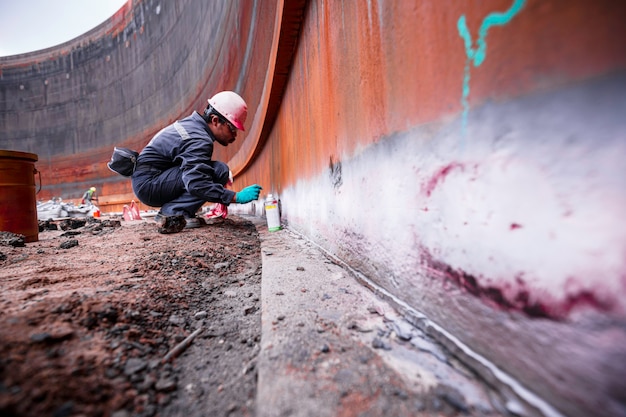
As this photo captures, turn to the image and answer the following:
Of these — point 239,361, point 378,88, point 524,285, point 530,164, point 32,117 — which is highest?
point 32,117

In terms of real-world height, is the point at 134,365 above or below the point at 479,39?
below

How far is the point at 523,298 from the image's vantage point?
0.45m

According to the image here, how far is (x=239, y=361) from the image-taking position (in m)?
0.67

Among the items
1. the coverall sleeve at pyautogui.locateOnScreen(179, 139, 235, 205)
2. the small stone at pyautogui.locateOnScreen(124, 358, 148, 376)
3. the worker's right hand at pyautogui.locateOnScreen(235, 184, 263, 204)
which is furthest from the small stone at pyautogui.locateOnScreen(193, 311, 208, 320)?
the worker's right hand at pyautogui.locateOnScreen(235, 184, 263, 204)

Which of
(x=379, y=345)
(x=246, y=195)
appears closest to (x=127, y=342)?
(x=379, y=345)

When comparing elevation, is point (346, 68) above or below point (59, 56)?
below

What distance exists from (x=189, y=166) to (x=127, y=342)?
2.25 m

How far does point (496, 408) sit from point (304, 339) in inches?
15.6

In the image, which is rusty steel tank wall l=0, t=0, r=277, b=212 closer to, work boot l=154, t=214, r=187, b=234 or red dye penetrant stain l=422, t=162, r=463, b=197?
work boot l=154, t=214, r=187, b=234

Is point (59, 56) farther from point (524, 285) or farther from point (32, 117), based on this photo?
point (524, 285)

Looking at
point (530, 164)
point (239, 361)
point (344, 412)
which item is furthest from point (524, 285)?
point (239, 361)

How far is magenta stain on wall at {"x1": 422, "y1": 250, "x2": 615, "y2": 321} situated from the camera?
0.37 metres

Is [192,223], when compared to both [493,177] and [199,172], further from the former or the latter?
[493,177]

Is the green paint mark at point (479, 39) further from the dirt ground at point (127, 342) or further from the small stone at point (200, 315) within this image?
the small stone at point (200, 315)
